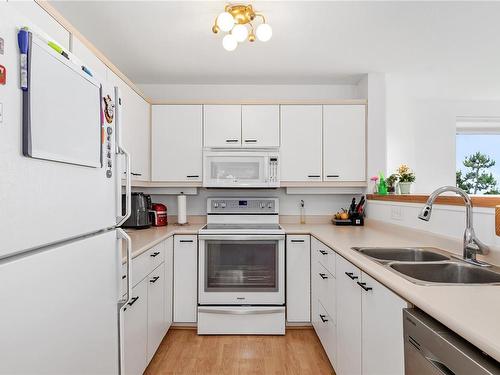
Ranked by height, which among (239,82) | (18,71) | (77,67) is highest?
(239,82)

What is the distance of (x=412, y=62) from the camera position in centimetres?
288

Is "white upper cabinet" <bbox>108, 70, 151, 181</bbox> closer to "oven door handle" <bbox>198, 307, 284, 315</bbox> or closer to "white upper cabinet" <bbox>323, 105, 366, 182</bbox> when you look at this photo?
"oven door handle" <bbox>198, 307, 284, 315</bbox>

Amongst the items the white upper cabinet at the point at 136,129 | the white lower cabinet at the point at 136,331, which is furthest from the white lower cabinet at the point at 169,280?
the white upper cabinet at the point at 136,129

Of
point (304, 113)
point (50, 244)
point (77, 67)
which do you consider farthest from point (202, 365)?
point (304, 113)

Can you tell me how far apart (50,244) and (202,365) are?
67.6 inches

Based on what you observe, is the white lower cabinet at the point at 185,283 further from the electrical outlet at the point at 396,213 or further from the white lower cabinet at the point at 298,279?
the electrical outlet at the point at 396,213

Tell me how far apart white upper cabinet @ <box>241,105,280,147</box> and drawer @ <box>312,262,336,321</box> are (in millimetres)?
1270

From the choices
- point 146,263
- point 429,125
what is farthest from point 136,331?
point 429,125

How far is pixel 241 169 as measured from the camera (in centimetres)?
304

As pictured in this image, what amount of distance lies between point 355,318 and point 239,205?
184cm

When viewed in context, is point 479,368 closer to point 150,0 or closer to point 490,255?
point 490,255

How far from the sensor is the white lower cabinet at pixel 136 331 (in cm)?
167

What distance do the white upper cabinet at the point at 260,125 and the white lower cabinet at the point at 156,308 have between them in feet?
4.71

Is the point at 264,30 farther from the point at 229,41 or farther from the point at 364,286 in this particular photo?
the point at 364,286
